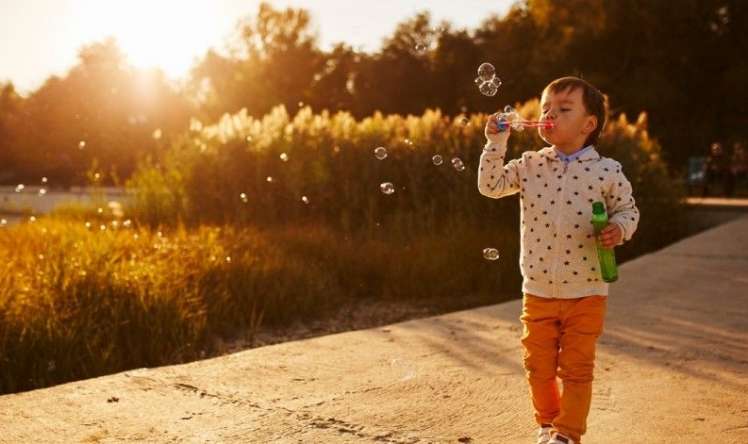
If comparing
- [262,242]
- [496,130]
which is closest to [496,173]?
[496,130]

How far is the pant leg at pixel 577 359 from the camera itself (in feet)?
11.0

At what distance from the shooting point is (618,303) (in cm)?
663

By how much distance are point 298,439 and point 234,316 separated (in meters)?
3.35

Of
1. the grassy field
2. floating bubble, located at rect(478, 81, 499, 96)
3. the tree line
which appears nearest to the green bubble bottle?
floating bubble, located at rect(478, 81, 499, 96)

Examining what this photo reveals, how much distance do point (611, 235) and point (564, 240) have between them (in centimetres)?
23

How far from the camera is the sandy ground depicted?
3662 mm

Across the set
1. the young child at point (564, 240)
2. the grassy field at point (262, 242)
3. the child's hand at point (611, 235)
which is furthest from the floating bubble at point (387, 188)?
the child's hand at point (611, 235)

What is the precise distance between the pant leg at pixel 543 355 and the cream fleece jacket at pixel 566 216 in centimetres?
7

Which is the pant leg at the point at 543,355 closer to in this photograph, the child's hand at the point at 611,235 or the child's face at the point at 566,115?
the child's hand at the point at 611,235

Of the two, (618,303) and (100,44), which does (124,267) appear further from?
(100,44)

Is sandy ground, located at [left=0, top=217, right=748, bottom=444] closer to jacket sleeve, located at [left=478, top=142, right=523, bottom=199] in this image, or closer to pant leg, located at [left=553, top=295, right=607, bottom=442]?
pant leg, located at [left=553, top=295, right=607, bottom=442]

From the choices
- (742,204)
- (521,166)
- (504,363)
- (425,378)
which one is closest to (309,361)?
(425,378)

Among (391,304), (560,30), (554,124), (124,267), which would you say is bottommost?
(391,304)

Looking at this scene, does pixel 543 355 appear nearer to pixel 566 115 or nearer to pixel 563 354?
pixel 563 354
